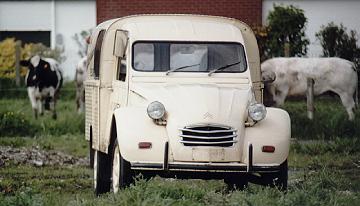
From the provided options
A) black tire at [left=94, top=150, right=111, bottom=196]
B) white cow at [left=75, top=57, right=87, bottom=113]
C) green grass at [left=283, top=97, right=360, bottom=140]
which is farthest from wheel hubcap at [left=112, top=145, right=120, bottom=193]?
white cow at [left=75, top=57, right=87, bottom=113]

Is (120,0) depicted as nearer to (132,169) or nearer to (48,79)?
(48,79)

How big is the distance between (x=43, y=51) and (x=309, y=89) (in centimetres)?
1106

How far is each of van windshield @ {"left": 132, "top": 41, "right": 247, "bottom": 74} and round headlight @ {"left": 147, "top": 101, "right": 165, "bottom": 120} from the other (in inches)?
54.7

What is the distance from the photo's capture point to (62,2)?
118ft

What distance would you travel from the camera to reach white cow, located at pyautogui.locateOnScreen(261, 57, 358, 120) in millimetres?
25344

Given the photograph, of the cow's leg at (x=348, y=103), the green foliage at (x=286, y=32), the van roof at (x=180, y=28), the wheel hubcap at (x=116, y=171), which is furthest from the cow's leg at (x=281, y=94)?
the wheel hubcap at (x=116, y=171)

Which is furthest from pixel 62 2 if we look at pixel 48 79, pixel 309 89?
pixel 309 89

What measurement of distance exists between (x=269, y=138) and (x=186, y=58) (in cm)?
194

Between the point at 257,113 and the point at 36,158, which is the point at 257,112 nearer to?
the point at 257,113

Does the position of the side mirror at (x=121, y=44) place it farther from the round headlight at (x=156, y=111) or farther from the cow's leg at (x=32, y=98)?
the cow's leg at (x=32, y=98)

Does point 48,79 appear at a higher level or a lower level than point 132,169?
lower

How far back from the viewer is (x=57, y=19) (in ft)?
118

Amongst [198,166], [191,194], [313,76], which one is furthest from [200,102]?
[313,76]

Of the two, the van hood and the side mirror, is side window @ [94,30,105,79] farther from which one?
the van hood
